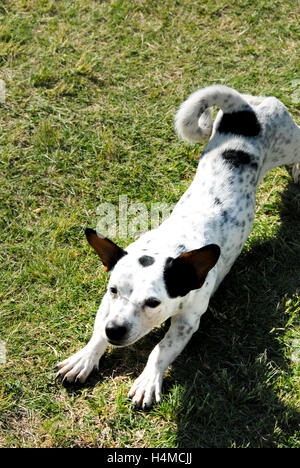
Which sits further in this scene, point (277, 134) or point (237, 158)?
point (277, 134)

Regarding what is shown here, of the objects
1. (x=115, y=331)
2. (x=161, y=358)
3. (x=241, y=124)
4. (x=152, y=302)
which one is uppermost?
(x=241, y=124)

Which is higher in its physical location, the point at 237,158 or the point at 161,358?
the point at 237,158

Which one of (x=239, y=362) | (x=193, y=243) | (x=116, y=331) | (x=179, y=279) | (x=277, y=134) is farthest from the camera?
(x=277, y=134)

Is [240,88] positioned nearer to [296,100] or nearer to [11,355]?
[296,100]

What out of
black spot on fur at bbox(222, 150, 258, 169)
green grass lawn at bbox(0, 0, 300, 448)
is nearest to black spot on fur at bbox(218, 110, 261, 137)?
black spot on fur at bbox(222, 150, 258, 169)

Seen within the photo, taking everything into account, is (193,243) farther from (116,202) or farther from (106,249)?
(116,202)

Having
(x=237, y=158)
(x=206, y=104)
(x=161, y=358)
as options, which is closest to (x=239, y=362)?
(x=161, y=358)

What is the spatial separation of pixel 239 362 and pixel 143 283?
1.12 meters

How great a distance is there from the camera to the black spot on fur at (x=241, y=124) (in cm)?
441

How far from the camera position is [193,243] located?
381 centimetres

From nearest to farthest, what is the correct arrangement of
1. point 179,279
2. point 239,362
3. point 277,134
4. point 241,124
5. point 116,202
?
1. point 179,279
2. point 239,362
3. point 241,124
4. point 277,134
5. point 116,202

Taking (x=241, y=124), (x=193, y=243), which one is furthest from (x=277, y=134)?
→ (x=193, y=243)

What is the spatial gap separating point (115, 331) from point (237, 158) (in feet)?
5.76
